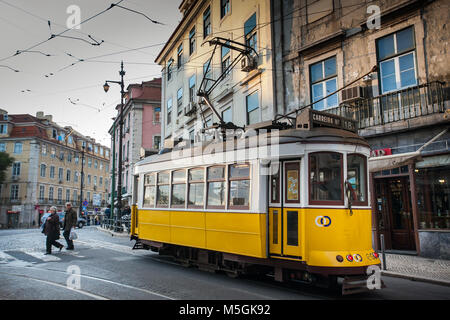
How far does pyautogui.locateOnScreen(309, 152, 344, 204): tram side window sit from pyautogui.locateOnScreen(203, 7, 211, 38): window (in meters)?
16.4

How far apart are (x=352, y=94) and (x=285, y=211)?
6.96 metres

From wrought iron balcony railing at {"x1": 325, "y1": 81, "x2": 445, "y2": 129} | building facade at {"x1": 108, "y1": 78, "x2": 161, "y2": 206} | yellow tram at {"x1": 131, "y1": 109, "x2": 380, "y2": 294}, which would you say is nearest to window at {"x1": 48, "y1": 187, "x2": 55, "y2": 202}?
building facade at {"x1": 108, "y1": 78, "x2": 161, "y2": 206}

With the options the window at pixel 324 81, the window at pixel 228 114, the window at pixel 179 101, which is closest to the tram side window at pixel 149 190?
the window at pixel 324 81

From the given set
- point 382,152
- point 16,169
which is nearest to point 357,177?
point 382,152

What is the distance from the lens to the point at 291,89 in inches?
579

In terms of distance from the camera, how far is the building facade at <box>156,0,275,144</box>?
614 inches

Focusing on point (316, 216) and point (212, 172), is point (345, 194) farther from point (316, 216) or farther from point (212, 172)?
point (212, 172)

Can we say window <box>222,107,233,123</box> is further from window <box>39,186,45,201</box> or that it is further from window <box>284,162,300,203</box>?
window <box>39,186,45,201</box>

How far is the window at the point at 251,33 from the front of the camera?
54.0 ft

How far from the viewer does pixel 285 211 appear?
22.1 ft

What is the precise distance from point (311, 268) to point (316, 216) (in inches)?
35.1

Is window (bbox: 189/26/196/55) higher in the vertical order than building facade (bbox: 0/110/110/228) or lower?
higher

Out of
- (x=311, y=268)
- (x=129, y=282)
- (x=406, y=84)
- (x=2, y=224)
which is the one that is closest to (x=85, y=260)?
(x=129, y=282)

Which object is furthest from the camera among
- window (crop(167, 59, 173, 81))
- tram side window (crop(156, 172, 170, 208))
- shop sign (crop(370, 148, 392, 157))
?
window (crop(167, 59, 173, 81))
